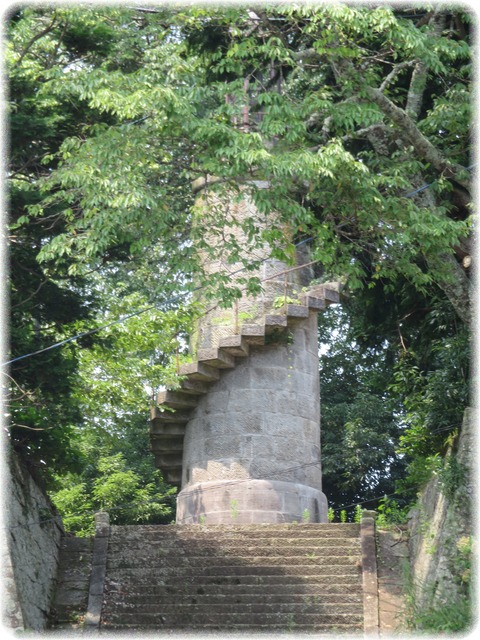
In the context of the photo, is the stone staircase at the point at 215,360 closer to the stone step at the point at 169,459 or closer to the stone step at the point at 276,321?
the stone step at the point at 276,321

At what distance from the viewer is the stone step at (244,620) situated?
13.4 m

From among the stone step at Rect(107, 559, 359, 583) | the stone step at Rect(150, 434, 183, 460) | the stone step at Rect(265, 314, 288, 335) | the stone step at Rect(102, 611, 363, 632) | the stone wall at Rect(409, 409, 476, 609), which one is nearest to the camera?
the stone wall at Rect(409, 409, 476, 609)

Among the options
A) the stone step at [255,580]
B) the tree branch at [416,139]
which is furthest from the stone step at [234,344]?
the tree branch at [416,139]

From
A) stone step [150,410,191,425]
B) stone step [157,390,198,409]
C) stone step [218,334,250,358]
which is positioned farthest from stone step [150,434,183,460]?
stone step [218,334,250,358]

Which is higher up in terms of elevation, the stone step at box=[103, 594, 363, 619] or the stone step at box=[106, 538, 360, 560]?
the stone step at box=[106, 538, 360, 560]

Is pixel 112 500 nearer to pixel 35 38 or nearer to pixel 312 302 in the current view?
pixel 312 302

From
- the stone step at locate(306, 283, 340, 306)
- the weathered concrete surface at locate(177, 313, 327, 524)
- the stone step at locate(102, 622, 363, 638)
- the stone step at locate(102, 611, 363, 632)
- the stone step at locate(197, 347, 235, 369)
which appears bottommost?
the stone step at locate(102, 622, 363, 638)

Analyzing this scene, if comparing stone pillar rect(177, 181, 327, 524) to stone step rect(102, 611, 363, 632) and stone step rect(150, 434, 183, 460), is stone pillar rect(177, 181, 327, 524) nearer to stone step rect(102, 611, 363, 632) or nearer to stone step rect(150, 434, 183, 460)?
stone step rect(150, 434, 183, 460)

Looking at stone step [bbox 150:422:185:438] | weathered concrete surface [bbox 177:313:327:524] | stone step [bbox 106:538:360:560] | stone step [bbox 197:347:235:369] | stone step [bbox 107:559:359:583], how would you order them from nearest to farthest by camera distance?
stone step [bbox 107:559:359:583] → stone step [bbox 106:538:360:560] → weathered concrete surface [bbox 177:313:327:524] → stone step [bbox 197:347:235:369] → stone step [bbox 150:422:185:438]

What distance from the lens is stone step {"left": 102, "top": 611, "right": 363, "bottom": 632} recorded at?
13359mm

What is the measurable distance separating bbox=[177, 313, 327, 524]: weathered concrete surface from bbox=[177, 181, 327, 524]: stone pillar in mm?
17

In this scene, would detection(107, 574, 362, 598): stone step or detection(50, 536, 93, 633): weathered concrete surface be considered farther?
detection(50, 536, 93, 633): weathered concrete surface

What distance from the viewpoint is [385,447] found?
87.1 feet

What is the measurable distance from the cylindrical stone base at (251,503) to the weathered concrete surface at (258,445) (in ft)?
0.05
